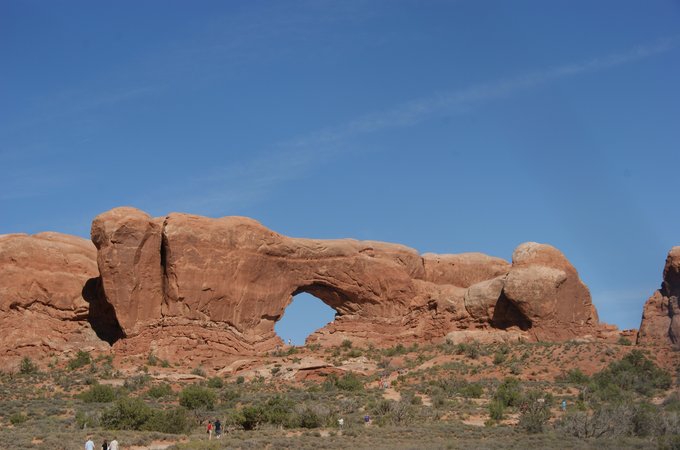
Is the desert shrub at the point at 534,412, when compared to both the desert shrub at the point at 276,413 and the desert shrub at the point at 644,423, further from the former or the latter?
the desert shrub at the point at 276,413

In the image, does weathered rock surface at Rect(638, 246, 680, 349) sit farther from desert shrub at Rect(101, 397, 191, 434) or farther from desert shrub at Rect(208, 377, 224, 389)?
desert shrub at Rect(101, 397, 191, 434)

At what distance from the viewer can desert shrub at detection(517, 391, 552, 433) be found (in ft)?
115

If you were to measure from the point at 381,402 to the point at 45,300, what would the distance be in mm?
19022

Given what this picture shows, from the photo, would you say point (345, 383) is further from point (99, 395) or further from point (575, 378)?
point (99, 395)

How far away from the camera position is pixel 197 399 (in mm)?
41719

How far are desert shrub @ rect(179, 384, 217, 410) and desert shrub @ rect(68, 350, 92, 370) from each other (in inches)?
368

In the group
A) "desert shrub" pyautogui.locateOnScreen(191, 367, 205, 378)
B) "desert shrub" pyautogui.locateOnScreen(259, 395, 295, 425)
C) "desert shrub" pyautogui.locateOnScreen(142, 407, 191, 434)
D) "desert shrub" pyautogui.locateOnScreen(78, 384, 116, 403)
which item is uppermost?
"desert shrub" pyautogui.locateOnScreen(191, 367, 205, 378)

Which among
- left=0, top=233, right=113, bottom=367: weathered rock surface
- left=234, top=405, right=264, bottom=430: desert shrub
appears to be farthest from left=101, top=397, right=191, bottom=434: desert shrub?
left=0, top=233, right=113, bottom=367: weathered rock surface

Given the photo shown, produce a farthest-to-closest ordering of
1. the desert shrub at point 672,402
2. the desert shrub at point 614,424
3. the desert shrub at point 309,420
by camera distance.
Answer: the desert shrub at point 672,402, the desert shrub at point 309,420, the desert shrub at point 614,424

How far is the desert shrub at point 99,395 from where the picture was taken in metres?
43.2

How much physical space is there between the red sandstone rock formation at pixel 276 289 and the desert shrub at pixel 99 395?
695 cm

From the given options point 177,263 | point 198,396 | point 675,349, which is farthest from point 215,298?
point 675,349

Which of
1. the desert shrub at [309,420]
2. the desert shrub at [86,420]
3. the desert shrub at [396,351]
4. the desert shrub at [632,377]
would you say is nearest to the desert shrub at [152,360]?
the desert shrub at [396,351]

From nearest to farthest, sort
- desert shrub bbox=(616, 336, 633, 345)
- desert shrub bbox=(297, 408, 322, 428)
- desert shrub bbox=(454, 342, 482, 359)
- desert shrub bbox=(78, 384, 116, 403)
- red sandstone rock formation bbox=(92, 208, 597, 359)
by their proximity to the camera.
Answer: desert shrub bbox=(297, 408, 322, 428)
desert shrub bbox=(78, 384, 116, 403)
desert shrub bbox=(616, 336, 633, 345)
desert shrub bbox=(454, 342, 482, 359)
red sandstone rock formation bbox=(92, 208, 597, 359)
